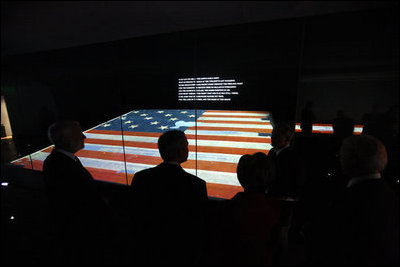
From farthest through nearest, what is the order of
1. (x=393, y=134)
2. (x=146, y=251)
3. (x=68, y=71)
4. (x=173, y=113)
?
(x=173, y=113)
(x=68, y=71)
(x=393, y=134)
(x=146, y=251)

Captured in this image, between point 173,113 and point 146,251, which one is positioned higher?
point 173,113

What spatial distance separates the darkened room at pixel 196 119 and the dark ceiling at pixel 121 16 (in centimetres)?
1

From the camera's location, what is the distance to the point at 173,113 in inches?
163

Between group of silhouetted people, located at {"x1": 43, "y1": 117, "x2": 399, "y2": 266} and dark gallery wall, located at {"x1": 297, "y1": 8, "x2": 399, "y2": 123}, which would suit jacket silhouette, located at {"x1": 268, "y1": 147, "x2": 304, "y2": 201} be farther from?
dark gallery wall, located at {"x1": 297, "y1": 8, "x2": 399, "y2": 123}

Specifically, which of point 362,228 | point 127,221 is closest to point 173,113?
point 127,221

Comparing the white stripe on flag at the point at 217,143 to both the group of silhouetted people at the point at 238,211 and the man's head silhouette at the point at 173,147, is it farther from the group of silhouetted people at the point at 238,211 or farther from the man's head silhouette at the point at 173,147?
the man's head silhouette at the point at 173,147

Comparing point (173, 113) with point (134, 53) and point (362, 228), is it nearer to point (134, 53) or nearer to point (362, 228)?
point (134, 53)

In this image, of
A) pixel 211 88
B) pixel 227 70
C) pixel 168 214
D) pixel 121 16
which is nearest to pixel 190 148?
pixel 211 88

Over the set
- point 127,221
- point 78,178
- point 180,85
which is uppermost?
point 180,85

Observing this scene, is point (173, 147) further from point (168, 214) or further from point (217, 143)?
point (217, 143)

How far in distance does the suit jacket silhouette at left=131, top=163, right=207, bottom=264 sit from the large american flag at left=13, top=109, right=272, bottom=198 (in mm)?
1567

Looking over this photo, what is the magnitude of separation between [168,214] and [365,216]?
922mm

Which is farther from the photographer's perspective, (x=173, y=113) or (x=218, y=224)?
(x=173, y=113)

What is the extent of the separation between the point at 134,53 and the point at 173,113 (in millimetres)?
1778
